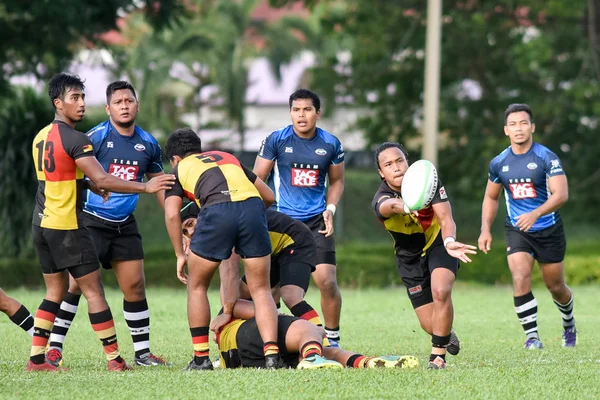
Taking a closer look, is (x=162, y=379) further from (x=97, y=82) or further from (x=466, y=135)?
(x=97, y=82)

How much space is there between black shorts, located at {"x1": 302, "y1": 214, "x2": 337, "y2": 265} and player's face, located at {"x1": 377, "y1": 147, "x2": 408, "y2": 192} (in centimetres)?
177

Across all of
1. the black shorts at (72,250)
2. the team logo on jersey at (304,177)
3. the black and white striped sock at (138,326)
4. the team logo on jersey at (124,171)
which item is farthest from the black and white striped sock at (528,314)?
the black shorts at (72,250)

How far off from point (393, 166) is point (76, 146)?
8.44 ft

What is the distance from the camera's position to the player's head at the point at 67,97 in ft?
29.1

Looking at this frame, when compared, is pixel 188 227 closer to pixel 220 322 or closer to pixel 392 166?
pixel 220 322

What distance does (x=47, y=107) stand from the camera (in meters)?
21.6

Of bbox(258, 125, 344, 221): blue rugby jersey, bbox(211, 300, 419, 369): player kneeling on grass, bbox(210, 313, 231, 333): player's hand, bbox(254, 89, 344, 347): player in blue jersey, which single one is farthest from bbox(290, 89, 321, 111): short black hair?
bbox(210, 313, 231, 333): player's hand

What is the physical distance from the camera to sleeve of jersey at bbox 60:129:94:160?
28.2 ft

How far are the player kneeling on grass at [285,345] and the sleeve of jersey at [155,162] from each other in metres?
1.72

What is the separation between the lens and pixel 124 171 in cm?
958

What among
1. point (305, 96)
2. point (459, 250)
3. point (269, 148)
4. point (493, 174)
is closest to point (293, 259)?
point (459, 250)

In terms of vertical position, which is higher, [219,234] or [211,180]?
[211,180]

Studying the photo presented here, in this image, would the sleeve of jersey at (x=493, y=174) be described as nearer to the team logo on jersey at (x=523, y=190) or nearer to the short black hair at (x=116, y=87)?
the team logo on jersey at (x=523, y=190)

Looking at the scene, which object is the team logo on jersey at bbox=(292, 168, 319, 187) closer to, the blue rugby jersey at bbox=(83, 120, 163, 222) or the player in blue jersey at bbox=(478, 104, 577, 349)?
the blue rugby jersey at bbox=(83, 120, 163, 222)
